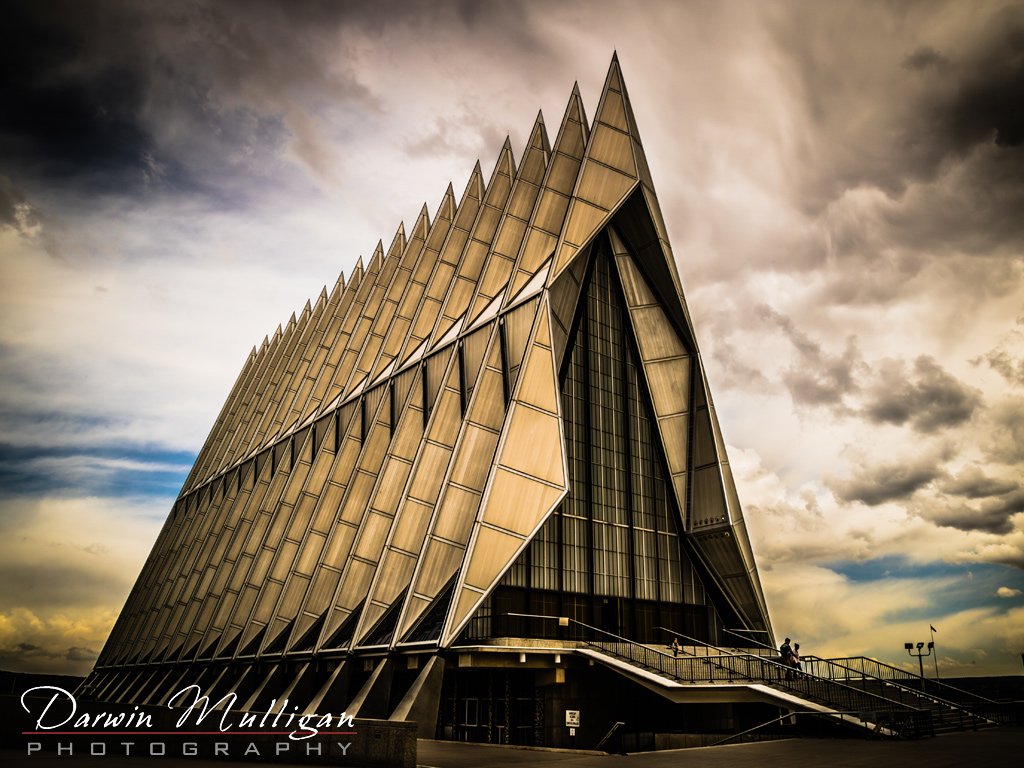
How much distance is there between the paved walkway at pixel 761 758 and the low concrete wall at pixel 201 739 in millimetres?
362

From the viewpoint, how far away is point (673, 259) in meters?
33.7

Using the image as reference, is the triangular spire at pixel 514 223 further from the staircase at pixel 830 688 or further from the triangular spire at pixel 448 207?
the staircase at pixel 830 688

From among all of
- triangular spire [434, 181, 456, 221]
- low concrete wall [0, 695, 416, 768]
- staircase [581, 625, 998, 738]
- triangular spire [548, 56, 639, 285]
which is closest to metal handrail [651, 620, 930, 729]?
staircase [581, 625, 998, 738]

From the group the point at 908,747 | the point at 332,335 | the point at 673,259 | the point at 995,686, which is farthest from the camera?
the point at 332,335

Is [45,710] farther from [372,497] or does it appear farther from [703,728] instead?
[703,728]

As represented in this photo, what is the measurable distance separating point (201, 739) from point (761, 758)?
1166 centimetres

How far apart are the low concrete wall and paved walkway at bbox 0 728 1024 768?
1.19ft

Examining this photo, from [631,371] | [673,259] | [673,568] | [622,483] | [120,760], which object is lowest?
[120,760]

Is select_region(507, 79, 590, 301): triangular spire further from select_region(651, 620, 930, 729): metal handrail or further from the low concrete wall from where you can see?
the low concrete wall

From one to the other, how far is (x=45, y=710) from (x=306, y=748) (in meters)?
6.90

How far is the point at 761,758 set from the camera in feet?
51.2

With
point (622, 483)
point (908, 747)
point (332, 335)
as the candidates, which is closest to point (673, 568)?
point (622, 483)

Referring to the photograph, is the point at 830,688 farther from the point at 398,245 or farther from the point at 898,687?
the point at 398,245

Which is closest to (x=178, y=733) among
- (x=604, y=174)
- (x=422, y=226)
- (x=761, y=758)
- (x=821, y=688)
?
(x=761, y=758)
